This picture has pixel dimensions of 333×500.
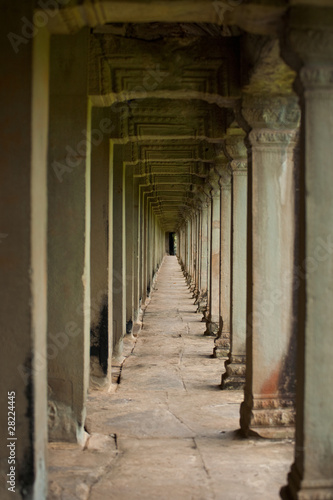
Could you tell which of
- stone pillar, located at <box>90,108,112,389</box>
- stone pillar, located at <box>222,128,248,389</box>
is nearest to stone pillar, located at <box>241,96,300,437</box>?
stone pillar, located at <box>222,128,248,389</box>

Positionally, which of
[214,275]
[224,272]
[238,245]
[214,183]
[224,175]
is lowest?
[214,275]

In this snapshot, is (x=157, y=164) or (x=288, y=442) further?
(x=157, y=164)

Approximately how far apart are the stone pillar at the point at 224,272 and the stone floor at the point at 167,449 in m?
0.77

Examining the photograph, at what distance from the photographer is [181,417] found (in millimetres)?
6402

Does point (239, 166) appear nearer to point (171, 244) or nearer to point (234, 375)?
point (234, 375)

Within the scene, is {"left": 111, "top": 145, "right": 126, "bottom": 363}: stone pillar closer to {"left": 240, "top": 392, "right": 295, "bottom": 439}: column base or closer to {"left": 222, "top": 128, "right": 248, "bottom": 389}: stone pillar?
{"left": 222, "top": 128, "right": 248, "bottom": 389}: stone pillar

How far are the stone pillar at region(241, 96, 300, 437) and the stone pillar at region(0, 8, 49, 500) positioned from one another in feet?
9.00

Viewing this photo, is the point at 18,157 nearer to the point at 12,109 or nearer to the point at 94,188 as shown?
the point at 12,109

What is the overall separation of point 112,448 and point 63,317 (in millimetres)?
1333

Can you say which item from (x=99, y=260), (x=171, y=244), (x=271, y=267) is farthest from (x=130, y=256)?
(x=171, y=244)

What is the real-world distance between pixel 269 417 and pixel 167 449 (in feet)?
3.52

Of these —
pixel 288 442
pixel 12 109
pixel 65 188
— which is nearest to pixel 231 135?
pixel 65 188

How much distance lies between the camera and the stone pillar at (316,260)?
355 cm

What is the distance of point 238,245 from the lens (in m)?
7.42
